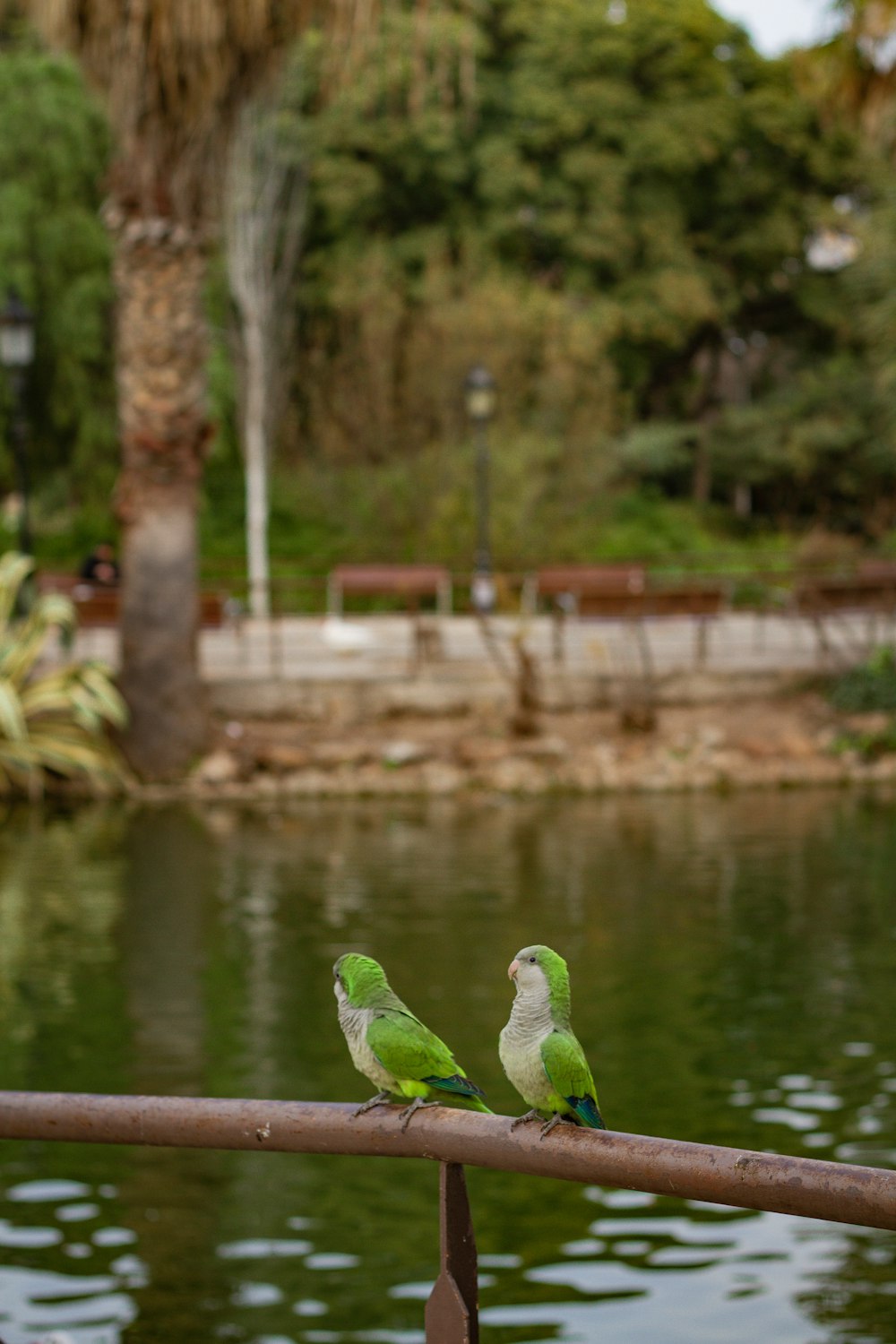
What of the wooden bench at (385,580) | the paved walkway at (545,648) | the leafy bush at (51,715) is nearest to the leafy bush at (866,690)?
the paved walkway at (545,648)

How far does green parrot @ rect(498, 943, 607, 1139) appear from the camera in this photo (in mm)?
2617

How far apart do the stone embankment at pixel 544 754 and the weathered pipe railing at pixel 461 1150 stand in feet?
47.0

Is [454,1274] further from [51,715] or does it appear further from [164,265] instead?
[51,715]

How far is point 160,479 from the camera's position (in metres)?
16.8

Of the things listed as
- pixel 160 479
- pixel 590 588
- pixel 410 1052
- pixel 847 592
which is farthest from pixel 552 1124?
pixel 847 592

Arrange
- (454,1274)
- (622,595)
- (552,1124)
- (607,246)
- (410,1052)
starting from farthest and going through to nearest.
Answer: (607,246)
(622,595)
(410,1052)
(454,1274)
(552,1124)

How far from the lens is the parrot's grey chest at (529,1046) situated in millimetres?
2631

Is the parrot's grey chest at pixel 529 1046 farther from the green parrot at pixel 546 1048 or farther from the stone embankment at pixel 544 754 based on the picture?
the stone embankment at pixel 544 754

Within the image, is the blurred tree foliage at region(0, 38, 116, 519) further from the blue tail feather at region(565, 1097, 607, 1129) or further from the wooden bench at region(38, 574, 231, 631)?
the blue tail feather at region(565, 1097, 607, 1129)

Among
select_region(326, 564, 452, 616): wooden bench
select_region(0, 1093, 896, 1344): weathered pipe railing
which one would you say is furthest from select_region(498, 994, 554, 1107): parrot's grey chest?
select_region(326, 564, 452, 616): wooden bench

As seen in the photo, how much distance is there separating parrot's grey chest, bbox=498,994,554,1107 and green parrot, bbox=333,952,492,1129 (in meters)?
0.15

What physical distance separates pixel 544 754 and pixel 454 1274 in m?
15.6

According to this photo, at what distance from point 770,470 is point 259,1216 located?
35.2 m

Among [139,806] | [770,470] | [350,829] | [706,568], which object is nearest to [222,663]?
[139,806]
